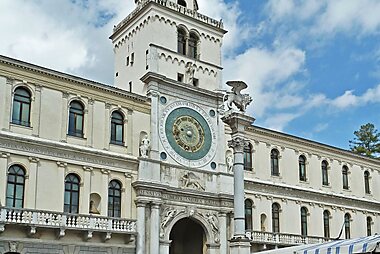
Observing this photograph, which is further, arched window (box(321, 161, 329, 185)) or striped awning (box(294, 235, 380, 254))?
arched window (box(321, 161, 329, 185))

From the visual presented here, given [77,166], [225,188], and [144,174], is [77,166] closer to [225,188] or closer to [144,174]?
[144,174]

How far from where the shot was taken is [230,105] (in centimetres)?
2342

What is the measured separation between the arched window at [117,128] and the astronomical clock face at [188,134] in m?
2.37

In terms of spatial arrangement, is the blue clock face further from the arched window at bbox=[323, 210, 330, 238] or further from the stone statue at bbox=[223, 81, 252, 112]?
the arched window at bbox=[323, 210, 330, 238]

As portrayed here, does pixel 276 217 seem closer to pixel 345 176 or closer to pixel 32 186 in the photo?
pixel 345 176

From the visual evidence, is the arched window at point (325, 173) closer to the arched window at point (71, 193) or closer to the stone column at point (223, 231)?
the stone column at point (223, 231)

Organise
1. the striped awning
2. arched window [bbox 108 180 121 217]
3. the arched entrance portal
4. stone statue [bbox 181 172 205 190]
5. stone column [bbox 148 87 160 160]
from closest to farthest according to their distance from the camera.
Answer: the striped awning, arched window [bbox 108 180 121 217], stone column [bbox 148 87 160 160], stone statue [bbox 181 172 205 190], the arched entrance portal

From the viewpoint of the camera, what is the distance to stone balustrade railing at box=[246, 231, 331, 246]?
119 ft

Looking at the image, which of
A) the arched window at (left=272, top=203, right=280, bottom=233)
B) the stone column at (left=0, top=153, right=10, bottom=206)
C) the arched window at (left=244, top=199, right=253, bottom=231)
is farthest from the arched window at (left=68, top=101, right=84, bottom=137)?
the arched window at (left=272, top=203, right=280, bottom=233)

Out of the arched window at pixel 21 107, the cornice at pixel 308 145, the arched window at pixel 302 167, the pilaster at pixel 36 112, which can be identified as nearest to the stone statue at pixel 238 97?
the pilaster at pixel 36 112

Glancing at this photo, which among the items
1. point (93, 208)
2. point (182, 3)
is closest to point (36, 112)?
point (93, 208)

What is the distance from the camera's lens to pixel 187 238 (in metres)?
37.1

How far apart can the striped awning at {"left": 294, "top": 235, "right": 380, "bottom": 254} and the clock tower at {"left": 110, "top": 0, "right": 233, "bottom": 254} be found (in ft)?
52.9

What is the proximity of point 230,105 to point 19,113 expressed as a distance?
1189cm
